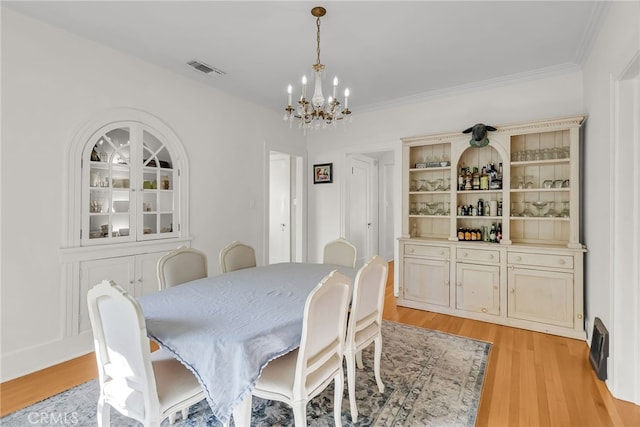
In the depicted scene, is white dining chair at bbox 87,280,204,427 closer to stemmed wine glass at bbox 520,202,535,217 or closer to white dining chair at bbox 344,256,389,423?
white dining chair at bbox 344,256,389,423

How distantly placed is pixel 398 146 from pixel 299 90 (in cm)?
153

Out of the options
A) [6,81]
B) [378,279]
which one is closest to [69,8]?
[6,81]

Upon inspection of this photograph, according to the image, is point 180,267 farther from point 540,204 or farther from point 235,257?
point 540,204

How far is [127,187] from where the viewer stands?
3.05 m

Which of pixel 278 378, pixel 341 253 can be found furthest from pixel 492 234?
pixel 278 378

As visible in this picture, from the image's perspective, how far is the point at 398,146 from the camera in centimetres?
432

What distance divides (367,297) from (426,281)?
2081mm

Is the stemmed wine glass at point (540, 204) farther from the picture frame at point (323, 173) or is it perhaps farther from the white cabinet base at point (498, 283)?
the picture frame at point (323, 173)

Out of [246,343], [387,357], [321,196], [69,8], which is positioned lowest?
[387,357]

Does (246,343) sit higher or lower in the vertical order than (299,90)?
lower

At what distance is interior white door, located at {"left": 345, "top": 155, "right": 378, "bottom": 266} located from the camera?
5.37 metres

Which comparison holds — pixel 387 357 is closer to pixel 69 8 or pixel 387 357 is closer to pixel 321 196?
pixel 321 196

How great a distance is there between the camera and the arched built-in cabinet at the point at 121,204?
2.68 m

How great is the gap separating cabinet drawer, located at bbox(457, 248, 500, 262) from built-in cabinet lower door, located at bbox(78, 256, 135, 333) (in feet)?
11.4
